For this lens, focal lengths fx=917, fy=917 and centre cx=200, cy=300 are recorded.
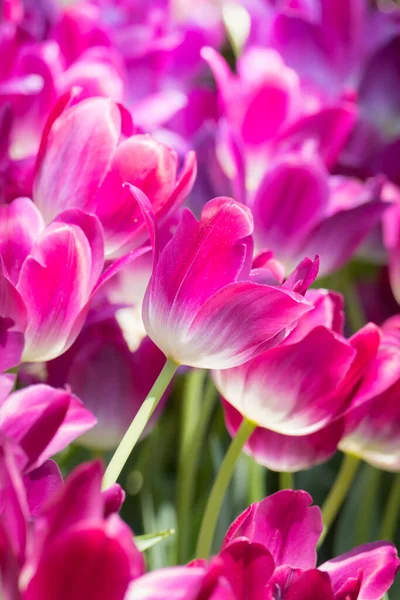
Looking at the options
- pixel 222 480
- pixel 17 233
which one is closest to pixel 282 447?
pixel 222 480

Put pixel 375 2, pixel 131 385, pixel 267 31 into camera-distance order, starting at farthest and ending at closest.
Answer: pixel 375 2 → pixel 267 31 → pixel 131 385

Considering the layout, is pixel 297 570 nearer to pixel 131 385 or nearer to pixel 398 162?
pixel 131 385

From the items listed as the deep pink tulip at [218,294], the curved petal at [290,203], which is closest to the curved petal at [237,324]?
the deep pink tulip at [218,294]

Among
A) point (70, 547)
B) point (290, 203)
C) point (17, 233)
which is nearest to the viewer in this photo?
point (70, 547)

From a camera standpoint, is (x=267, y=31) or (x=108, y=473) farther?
(x=267, y=31)

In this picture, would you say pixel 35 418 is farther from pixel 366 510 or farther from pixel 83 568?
pixel 366 510

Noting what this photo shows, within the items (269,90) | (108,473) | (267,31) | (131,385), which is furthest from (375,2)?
(108,473)
